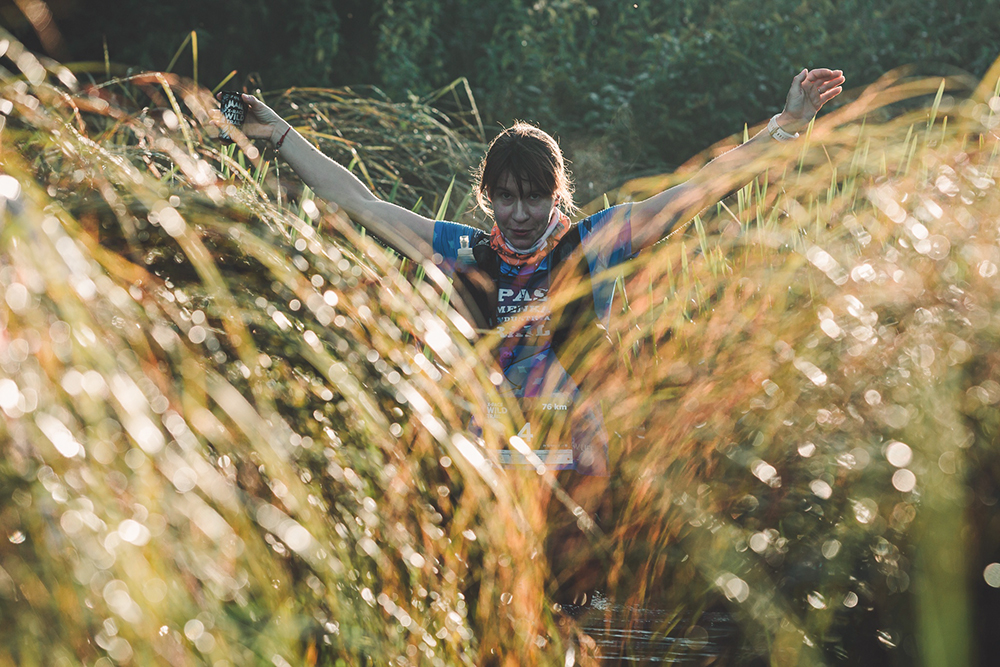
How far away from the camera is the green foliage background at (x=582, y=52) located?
723cm

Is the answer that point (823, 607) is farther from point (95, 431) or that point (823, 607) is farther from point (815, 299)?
point (95, 431)

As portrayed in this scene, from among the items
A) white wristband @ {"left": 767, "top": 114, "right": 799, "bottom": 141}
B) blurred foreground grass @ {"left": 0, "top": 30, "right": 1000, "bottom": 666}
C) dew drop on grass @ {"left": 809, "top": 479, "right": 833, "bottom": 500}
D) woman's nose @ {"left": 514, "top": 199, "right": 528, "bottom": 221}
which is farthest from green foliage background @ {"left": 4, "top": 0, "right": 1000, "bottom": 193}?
dew drop on grass @ {"left": 809, "top": 479, "right": 833, "bottom": 500}

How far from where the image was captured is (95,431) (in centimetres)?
90

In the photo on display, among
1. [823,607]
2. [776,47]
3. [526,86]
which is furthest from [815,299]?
[776,47]

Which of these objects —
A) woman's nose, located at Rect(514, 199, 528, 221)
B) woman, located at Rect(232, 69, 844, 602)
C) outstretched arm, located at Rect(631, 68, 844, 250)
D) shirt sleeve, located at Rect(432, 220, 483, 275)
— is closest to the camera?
woman, located at Rect(232, 69, 844, 602)

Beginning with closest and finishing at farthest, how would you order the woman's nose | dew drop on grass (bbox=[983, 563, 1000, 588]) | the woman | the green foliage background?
dew drop on grass (bbox=[983, 563, 1000, 588]), the woman, the woman's nose, the green foliage background

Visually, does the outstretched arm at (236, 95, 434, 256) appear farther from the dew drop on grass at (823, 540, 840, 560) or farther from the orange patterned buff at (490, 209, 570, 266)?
the dew drop on grass at (823, 540, 840, 560)

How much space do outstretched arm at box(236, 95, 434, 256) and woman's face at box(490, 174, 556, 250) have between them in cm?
24

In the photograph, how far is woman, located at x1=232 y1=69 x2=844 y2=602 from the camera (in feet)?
7.03

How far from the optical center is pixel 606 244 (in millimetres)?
2379

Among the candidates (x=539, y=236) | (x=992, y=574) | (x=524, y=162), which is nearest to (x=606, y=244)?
(x=539, y=236)

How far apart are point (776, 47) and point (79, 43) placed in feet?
19.6

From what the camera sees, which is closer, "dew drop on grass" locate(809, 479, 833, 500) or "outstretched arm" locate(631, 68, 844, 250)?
"dew drop on grass" locate(809, 479, 833, 500)

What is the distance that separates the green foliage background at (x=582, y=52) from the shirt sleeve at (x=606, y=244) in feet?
14.8
